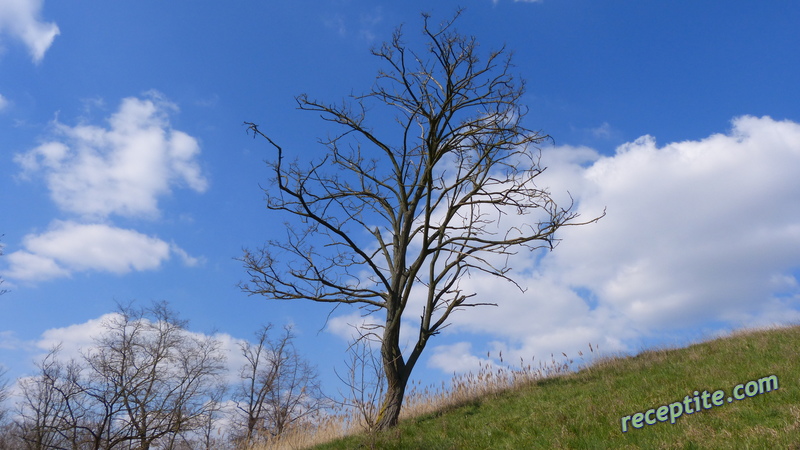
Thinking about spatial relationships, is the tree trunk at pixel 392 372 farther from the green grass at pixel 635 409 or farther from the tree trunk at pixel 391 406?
the green grass at pixel 635 409

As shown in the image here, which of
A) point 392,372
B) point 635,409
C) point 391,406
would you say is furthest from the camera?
point 392,372

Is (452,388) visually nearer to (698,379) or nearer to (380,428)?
(380,428)

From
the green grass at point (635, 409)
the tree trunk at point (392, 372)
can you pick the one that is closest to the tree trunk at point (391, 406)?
the tree trunk at point (392, 372)

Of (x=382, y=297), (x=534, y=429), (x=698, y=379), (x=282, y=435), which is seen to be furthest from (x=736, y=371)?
(x=282, y=435)

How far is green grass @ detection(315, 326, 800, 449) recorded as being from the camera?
21.3ft

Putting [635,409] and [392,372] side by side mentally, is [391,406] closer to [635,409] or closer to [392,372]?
[392,372]

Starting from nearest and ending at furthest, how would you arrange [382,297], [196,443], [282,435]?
[382,297]
[282,435]
[196,443]

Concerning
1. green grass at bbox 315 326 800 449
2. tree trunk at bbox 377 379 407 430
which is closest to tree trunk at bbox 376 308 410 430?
tree trunk at bbox 377 379 407 430

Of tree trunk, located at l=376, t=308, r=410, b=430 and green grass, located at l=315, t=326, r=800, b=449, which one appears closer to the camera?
green grass, located at l=315, t=326, r=800, b=449

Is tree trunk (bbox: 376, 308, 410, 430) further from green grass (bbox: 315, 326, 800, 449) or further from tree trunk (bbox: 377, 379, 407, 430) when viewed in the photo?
green grass (bbox: 315, 326, 800, 449)

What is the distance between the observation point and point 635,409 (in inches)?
318

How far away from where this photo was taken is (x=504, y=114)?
13.2 metres

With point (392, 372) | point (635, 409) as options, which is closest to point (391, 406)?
point (392, 372)

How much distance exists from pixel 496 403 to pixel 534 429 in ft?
10.2
